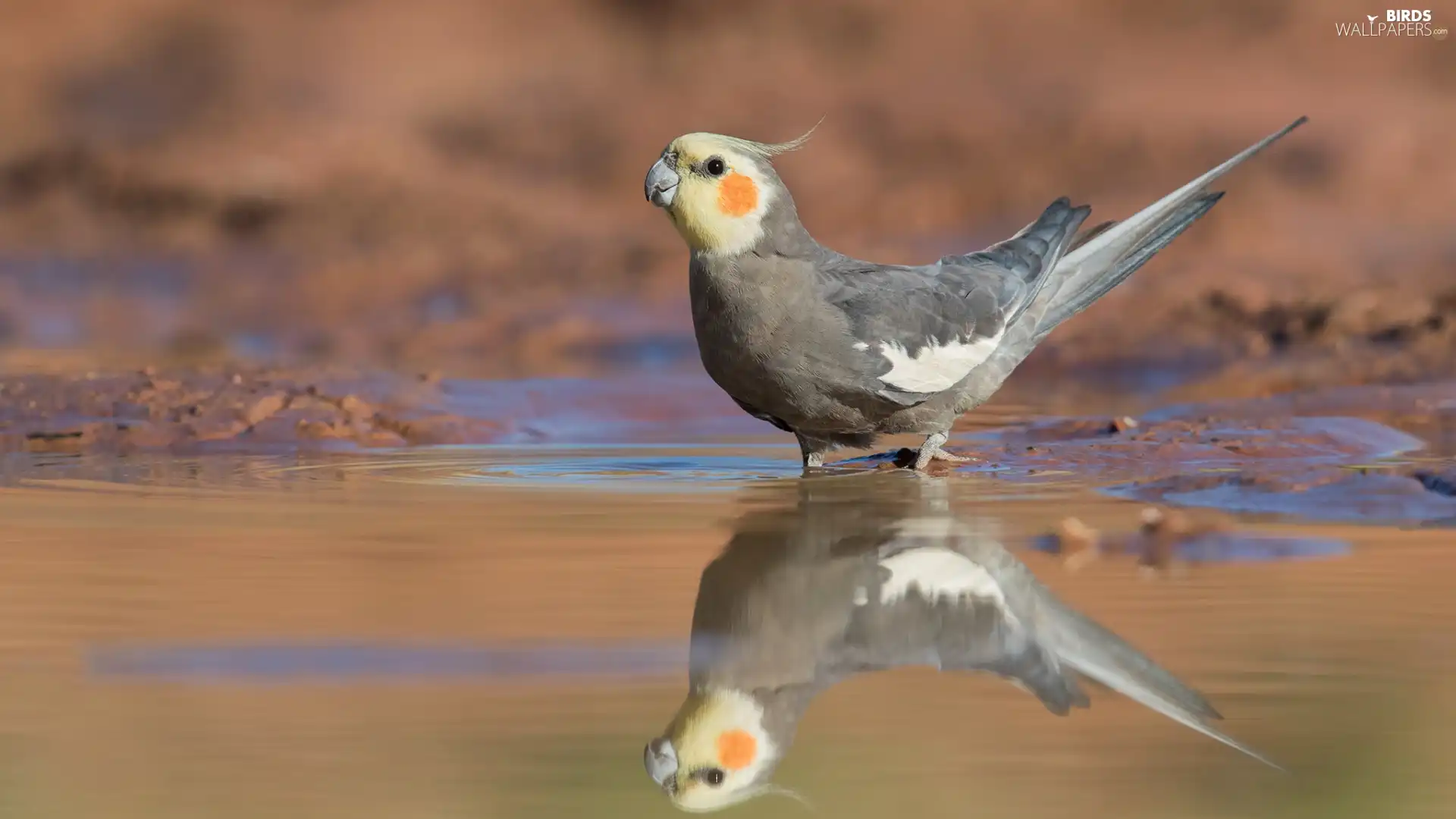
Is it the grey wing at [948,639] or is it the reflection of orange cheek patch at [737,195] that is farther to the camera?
the reflection of orange cheek patch at [737,195]

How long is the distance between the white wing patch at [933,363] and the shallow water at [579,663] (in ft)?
1.77

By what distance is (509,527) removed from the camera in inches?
193

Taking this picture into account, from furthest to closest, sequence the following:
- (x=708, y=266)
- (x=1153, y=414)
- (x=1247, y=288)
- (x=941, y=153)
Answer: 1. (x=941, y=153)
2. (x=1247, y=288)
3. (x=1153, y=414)
4. (x=708, y=266)

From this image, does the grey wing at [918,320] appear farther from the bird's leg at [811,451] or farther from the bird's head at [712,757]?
the bird's head at [712,757]

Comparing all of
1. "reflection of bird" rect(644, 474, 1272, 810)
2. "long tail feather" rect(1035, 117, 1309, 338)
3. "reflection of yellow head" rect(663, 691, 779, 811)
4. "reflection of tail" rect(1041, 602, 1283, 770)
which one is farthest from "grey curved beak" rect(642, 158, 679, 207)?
"reflection of yellow head" rect(663, 691, 779, 811)

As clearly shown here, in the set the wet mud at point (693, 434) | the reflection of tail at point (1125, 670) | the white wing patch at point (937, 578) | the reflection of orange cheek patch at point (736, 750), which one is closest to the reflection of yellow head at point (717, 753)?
the reflection of orange cheek patch at point (736, 750)

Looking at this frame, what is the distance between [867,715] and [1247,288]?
7.89 m

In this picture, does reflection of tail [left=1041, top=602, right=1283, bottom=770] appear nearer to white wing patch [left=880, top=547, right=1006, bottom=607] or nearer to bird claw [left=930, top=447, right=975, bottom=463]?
white wing patch [left=880, top=547, right=1006, bottom=607]

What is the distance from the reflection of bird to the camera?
2867mm

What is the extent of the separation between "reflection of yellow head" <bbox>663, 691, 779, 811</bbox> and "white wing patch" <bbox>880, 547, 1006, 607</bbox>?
808 mm

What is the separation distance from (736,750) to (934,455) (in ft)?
11.8

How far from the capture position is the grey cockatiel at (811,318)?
590cm

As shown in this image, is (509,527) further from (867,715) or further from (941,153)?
(941,153)

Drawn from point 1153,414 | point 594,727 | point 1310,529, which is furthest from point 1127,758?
point 1153,414
